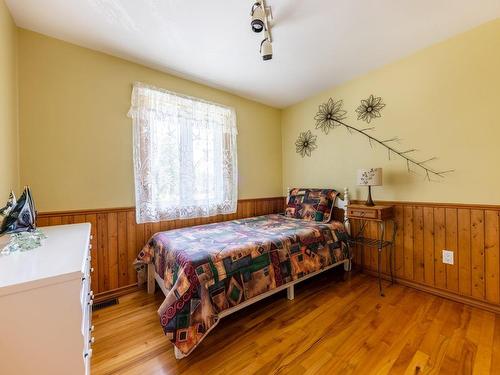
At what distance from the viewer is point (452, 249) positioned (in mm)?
2027

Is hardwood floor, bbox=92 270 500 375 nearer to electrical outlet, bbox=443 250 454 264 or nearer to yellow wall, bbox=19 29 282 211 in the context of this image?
electrical outlet, bbox=443 250 454 264

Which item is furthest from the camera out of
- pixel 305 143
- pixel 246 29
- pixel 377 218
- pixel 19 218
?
pixel 305 143

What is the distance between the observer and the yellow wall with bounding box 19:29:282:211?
5.92ft

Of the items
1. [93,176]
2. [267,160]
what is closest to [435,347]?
[267,160]

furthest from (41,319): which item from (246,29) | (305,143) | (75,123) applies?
(305,143)

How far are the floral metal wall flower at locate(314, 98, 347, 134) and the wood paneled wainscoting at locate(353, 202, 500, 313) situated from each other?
4.18 ft

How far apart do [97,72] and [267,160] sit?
2331mm

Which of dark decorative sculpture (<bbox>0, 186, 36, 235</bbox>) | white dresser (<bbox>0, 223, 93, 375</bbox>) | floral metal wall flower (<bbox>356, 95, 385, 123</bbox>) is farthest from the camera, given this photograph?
floral metal wall flower (<bbox>356, 95, 385, 123</bbox>)

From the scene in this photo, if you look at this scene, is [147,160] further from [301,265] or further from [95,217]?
[301,265]

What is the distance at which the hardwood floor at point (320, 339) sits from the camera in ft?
4.29

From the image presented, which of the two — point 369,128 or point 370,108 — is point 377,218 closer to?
point 369,128

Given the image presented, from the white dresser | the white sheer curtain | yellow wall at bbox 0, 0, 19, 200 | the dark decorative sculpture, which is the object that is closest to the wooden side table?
the white sheer curtain

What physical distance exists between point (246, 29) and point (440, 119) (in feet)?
6.51

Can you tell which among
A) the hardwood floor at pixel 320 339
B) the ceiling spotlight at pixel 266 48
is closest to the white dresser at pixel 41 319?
the hardwood floor at pixel 320 339
